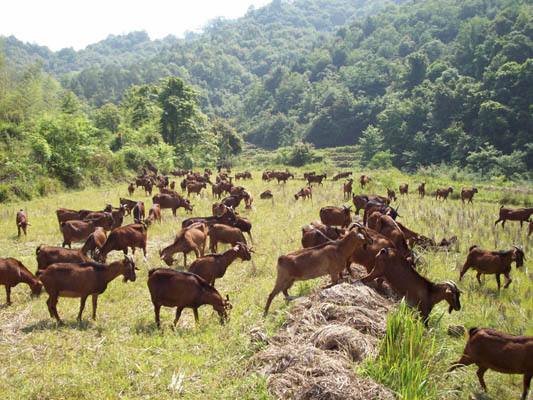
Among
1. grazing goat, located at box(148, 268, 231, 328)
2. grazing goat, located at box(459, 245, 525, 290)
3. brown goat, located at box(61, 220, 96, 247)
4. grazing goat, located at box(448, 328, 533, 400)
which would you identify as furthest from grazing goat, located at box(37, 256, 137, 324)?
grazing goat, located at box(459, 245, 525, 290)

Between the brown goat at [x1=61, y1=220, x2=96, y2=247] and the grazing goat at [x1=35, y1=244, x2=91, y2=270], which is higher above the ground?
the grazing goat at [x1=35, y1=244, x2=91, y2=270]

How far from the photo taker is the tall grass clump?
19.0 ft

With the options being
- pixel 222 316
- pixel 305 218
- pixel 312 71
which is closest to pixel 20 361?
pixel 222 316

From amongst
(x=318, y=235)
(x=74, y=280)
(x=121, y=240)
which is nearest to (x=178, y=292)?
(x=74, y=280)

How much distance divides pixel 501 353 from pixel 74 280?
290 inches

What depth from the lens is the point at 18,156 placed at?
2764cm

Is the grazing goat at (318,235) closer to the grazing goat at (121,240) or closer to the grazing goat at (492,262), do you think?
the grazing goat at (492,262)

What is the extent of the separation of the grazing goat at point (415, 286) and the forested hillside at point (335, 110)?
2281 centimetres

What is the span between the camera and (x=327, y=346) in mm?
6715

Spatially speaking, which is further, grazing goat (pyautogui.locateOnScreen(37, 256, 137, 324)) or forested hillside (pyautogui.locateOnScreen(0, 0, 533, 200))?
forested hillside (pyautogui.locateOnScreen(0, 0, 533, 200))

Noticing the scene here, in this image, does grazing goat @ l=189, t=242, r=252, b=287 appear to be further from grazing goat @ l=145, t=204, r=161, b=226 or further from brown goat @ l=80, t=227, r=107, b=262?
grazing goat @ l=145, t=204, r=161, b=226

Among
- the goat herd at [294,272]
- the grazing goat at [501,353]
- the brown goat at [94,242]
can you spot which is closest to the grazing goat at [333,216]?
the goat herd at [294,272]

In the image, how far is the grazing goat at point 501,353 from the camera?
21.0 ft

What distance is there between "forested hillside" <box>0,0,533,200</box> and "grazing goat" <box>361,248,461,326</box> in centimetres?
2281
